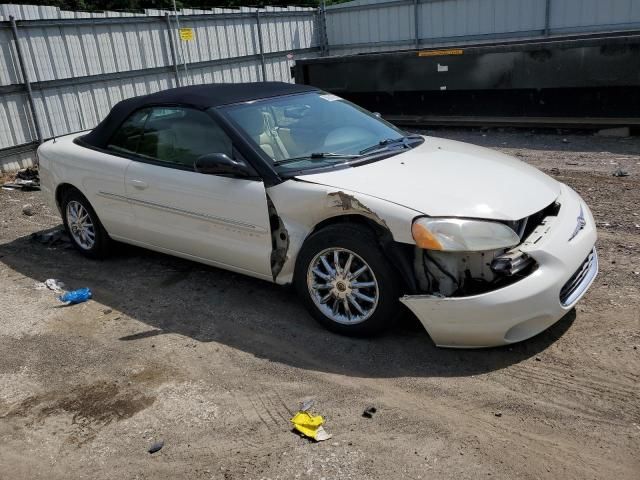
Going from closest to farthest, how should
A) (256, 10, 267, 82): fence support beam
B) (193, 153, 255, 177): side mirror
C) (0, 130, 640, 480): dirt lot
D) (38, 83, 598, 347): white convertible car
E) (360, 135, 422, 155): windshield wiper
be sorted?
(0, 130, 640, 480): dirt lot → (38, 83, 598, 347): white convertible car → (193, 153, 255, 177): side mirror → (360, 135, 422, 155): windshield wiper → (256, 10, 267, 82): fence support beam

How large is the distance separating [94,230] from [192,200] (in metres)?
1.62

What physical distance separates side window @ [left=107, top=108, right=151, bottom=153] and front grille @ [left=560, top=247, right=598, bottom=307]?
A: 11.6 feet

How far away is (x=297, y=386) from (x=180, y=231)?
1.76m

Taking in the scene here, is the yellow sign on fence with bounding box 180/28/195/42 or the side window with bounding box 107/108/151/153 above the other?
the yellow sign on fence with bounding box 180/28/195/42

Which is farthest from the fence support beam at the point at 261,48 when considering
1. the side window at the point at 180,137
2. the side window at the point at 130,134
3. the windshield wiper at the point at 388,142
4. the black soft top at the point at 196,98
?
the windshield wiper at the point at 388,142

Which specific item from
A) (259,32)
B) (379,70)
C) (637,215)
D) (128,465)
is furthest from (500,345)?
(259,32)

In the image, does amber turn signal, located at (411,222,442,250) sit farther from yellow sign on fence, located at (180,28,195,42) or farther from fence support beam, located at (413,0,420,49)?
fence support beam, located at (413,0,420,49)

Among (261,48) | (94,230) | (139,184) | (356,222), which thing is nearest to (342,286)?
(356,222)

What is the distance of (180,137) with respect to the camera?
4707mm

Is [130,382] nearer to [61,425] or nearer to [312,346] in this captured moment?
[61,425]

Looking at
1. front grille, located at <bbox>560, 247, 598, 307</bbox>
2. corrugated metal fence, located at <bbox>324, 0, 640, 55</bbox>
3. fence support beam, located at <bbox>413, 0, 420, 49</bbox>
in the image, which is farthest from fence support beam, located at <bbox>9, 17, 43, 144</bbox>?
fence support beam, located at <bbox>413, 0, 420, 49</bbox>

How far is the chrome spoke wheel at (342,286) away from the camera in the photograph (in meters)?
3.69

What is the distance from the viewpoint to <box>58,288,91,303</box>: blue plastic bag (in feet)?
16.1

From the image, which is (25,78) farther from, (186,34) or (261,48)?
(261,48)
